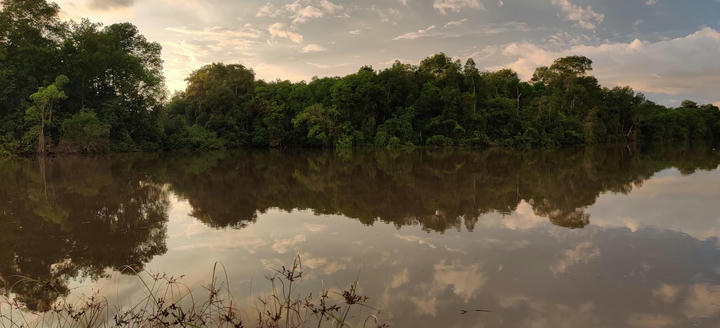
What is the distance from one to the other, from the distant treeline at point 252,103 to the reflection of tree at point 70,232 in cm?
2205

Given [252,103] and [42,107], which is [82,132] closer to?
[42,107]

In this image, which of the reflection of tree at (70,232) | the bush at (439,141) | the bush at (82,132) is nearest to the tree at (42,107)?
the bush at (82,132)

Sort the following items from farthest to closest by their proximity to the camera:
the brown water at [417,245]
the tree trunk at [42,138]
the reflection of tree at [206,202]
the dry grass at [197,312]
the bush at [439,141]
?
the bush at [439,141] → the tree trunk at [42,138] → the reflection of tree at [206,202] → the brown water at [417,245] → the dry grass at [197,312]

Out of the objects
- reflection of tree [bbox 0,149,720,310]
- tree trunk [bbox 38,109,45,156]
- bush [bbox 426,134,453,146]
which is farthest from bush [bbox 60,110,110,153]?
bush [bbox 426,134,453,146]

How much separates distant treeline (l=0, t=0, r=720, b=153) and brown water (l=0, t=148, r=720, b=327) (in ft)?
76.9

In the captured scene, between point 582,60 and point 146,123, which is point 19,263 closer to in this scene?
point 146,123

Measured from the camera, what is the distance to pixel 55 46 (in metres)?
32.2

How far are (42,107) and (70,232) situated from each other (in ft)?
93.1

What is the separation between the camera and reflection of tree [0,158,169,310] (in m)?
4.92

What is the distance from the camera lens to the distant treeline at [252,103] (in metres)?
29.8

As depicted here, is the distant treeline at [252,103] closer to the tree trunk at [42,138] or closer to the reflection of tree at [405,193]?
the tree trunk at [42,138]

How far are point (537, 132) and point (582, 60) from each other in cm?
1517

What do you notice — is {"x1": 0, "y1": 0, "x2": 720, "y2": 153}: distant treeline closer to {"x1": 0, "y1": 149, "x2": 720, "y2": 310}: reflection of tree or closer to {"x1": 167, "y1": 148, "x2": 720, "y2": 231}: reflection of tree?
{"x1": 0, "y1": 149, "x2": 720, "y2": 310}: reflection of tree

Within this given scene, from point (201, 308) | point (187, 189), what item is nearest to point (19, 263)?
point (201, 308)
